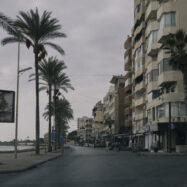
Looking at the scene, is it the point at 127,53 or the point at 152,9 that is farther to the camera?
the point at 127,53

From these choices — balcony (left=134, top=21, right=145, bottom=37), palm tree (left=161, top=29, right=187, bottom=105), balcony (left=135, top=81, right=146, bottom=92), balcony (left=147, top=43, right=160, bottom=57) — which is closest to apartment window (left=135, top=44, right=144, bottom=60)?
balcony (left=134, top=21, right=145, bottom=37)

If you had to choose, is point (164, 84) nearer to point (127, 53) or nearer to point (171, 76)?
point (171, 76)

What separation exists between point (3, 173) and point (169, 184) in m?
9.42

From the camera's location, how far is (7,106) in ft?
102

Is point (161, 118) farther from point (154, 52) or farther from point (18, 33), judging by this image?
point (18, 33)

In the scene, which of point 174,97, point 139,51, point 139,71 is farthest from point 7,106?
point 139,51

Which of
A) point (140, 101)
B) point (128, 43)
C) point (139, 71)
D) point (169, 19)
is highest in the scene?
point (128, 43)

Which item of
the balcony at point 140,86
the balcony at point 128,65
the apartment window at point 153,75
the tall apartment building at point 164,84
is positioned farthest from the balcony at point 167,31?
the balcony at point 128,65

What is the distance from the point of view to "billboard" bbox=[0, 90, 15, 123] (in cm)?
3064

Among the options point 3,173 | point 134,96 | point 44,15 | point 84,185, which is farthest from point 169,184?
point 134,96

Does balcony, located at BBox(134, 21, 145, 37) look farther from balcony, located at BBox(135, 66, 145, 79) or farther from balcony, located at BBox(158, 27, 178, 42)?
balcony, located at BBox(158, 27, 178, 42)

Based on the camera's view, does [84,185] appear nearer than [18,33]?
Yes

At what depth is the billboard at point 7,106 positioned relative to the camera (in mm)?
30641

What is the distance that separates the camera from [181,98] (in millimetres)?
53531
